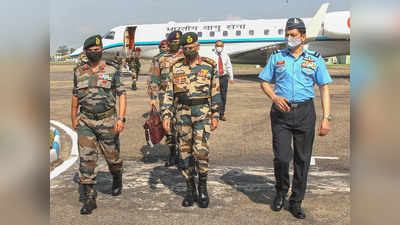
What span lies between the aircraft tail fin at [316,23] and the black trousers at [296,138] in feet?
62.0

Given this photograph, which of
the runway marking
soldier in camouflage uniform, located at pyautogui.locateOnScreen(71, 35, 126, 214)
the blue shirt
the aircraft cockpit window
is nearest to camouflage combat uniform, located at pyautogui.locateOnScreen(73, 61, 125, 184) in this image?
soldier in camouflage uniform, located at pyautogui.locateOnScreen(71, 35, 126, 214)

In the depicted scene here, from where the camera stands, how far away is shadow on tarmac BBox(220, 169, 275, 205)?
4.59m

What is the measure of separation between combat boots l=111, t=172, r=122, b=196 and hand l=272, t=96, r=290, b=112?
2.21 m

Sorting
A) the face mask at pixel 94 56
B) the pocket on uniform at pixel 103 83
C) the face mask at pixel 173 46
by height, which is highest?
the face mask at pixel 173 46

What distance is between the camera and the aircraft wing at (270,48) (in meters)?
21.5

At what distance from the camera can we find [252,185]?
5035 mm

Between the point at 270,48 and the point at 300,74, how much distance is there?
65.0 feet

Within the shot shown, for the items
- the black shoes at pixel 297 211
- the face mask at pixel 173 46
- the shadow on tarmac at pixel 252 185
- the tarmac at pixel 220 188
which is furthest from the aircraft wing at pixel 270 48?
the black shoes at pixel 297 211

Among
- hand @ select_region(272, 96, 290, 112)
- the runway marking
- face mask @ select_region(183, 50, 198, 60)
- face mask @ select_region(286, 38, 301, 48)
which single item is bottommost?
the runway marking

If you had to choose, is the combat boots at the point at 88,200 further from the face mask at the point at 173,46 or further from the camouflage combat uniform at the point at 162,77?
the face mask at the point at 173,46

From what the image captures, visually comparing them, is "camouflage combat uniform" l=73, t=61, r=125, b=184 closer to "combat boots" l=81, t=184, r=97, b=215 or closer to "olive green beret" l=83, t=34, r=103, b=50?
"combat boots" l=81, t=184, r=97, b=215
